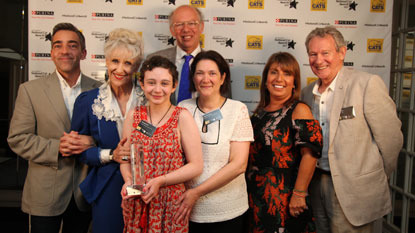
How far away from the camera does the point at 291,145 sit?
83.3 inches

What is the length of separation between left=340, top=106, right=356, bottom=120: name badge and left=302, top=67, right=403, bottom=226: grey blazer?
0.02 m

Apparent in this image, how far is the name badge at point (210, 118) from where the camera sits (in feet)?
6.50

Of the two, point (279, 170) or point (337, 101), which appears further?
point (337, 101)

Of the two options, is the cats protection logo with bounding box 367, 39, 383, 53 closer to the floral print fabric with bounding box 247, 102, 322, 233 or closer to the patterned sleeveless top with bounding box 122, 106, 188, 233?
the floral print fabric with bounding box 247, 102, 322, 233

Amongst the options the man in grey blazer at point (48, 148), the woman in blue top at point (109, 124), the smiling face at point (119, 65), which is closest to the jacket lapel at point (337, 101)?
the woman in blue top at point (109, 124)

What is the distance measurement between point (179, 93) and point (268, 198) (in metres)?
1.27

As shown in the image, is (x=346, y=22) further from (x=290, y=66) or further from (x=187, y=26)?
(x=187, y=26)

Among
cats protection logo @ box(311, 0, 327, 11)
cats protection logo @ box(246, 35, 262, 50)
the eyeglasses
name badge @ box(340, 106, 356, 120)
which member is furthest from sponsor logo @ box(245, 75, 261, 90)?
name badge @ box(340, 106, 356, 120)

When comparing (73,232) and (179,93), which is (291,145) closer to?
(179,93)

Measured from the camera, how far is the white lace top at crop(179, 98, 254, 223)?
1.92 m

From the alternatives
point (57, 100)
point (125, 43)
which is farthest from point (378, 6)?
point (57, 100)

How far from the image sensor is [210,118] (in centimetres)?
199

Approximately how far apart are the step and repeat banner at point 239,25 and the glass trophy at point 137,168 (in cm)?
200

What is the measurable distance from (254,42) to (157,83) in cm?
195
